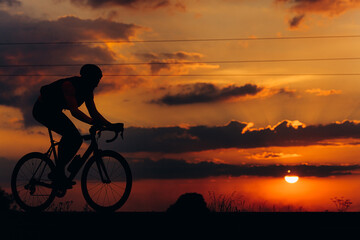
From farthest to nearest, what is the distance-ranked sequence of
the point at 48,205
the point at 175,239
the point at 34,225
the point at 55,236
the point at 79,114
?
the point at 48,205 < the point at 79,114 < the point at 34,225 < the point at 55,236 < the point at 175,239

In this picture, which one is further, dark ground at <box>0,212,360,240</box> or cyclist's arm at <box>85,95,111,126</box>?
cyclist's arm at <box>85,95,111,126</box>

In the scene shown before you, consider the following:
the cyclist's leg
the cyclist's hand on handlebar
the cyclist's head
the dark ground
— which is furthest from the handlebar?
the dark ground

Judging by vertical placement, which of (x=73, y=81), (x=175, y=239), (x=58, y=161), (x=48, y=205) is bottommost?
(x=175, y=239)

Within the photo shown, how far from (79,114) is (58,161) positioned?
1408 millimetres

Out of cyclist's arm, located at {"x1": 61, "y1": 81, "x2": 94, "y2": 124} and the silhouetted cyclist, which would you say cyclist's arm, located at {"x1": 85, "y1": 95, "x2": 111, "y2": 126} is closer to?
the silhouetted cyclist

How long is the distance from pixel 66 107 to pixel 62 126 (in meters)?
0.37

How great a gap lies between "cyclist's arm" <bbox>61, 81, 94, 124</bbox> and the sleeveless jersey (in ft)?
0.72

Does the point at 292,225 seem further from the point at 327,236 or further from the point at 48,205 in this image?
the point at 48,205

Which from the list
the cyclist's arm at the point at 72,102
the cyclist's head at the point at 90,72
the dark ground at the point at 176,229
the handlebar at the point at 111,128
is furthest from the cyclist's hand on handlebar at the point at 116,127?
the dark ground at the point at 176,229

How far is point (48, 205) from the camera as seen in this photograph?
979 cm

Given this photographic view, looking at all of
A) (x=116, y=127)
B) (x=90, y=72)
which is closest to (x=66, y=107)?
(x=90, y=72)

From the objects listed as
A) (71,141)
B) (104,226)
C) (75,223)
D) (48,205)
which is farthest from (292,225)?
(48,205)

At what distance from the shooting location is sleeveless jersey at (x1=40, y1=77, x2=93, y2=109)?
8.88 meters

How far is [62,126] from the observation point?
907 cm
